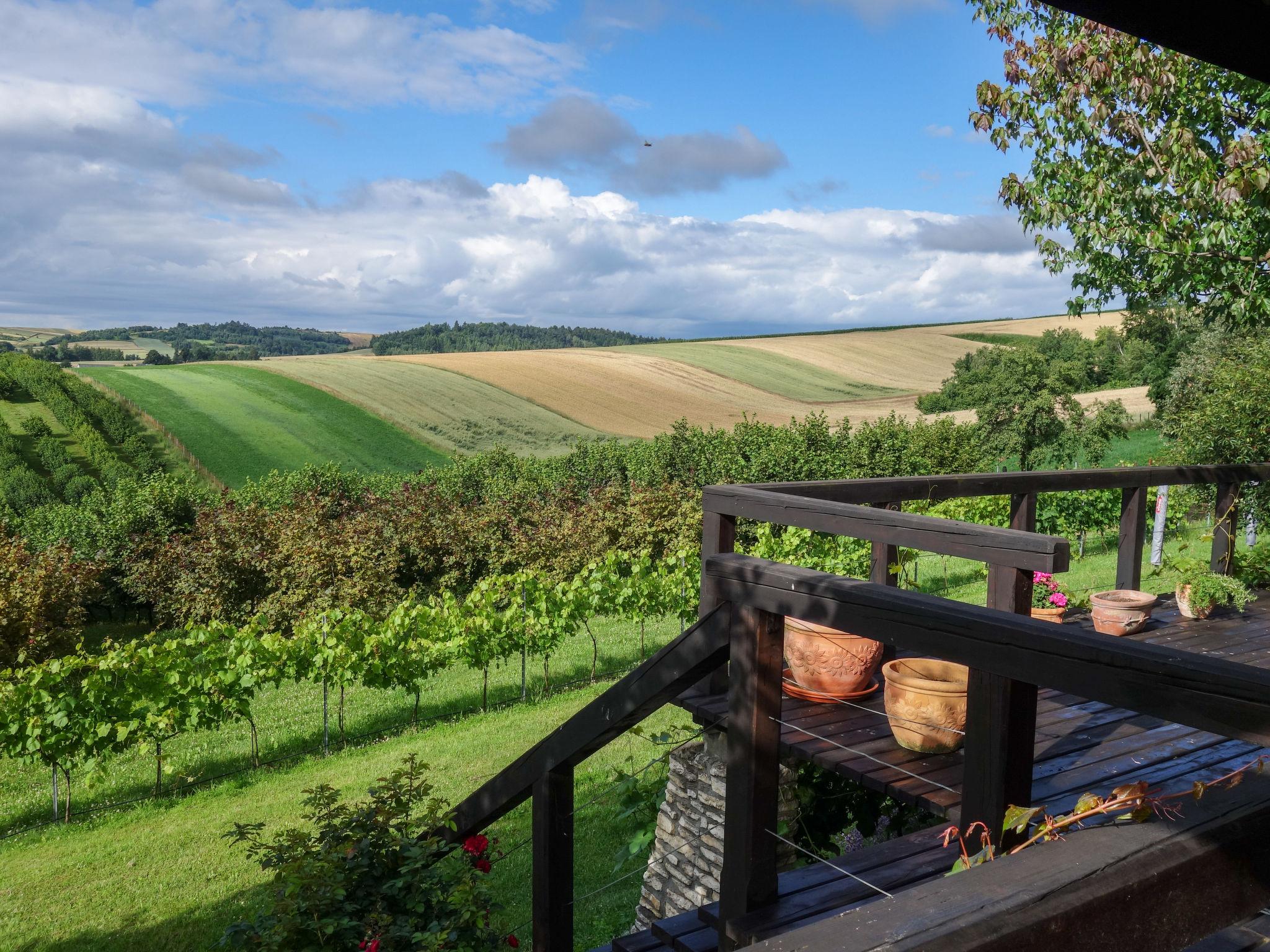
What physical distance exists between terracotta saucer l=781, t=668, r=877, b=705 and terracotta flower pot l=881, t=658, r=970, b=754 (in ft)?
1.51

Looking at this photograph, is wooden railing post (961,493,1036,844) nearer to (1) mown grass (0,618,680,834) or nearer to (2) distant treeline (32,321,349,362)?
(1) mown grass (0,618,680,834)

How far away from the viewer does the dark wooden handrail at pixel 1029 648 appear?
1.10 metres

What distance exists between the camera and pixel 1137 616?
516 centimetres

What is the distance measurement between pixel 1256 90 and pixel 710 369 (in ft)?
159

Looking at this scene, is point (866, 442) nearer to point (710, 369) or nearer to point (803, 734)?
point (803, 734)

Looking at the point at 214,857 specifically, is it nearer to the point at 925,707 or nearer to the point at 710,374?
the point at 925,707

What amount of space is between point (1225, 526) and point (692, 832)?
4414 millimetres

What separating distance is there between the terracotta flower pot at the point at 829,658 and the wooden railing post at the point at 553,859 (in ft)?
4.45

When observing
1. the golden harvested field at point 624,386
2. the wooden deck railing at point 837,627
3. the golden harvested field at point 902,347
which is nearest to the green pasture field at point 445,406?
the golden harvested field at point 624,386

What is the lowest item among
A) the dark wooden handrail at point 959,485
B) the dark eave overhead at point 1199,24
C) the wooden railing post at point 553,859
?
the wooden railing post at point 553,859

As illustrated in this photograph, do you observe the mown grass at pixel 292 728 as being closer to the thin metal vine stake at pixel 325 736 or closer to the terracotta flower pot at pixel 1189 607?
the thin metal vine stake at pixel 325 736

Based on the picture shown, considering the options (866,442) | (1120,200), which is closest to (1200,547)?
(866,442)

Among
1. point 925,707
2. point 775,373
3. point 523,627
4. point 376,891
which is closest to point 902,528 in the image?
point 925,707

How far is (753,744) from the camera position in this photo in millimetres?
A: 2016
